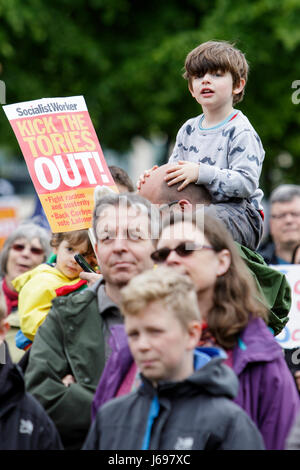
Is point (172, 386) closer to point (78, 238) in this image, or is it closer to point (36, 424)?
point (36, 424)

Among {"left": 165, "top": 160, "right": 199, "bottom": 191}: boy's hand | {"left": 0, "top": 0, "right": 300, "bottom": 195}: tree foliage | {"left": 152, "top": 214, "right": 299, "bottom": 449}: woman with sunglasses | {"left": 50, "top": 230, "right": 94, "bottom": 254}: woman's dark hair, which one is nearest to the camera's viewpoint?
{"left": 152, "top": 214, "right": 299, "bottom": 449}: woman with sunglasses

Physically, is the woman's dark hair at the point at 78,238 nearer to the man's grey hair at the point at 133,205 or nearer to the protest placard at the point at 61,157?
the protest placard at the point at 61,157

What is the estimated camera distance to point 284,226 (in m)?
9.44

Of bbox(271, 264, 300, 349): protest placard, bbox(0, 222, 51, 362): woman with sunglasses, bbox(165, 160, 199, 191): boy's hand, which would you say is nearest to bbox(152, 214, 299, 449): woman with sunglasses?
bbox(165, 160, 199, 191): boy's hand

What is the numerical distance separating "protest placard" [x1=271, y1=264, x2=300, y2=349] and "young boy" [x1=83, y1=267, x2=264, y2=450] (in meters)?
3.97

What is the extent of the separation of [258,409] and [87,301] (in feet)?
3.26

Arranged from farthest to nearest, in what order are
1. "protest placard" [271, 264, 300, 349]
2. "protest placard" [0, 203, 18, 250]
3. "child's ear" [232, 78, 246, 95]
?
"protest placard" [0, 203, 18, 250], "protest placard" [271, 264, 300, 349], "child's ear" [232, 78, 246, 95]

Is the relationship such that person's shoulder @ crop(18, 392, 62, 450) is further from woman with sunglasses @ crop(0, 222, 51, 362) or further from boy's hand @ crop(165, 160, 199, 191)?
woman with sunglasses @ crop(0, 222, 51, 362)

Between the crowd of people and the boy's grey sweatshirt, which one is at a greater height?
the boy's grey sweatshirt

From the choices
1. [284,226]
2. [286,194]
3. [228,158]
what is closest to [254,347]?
[228,158]

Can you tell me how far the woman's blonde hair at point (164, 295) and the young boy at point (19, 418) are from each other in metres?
0.63

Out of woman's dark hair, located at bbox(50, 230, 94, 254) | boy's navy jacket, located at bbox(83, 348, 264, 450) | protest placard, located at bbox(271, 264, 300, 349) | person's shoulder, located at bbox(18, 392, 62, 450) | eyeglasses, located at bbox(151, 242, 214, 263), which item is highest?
eyeglasses, located at bbox(151, 242, 214, 263)

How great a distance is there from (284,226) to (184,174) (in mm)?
4780

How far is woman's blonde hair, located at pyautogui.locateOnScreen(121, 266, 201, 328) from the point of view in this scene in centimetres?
349
